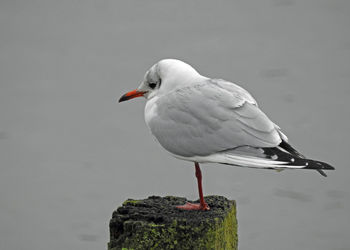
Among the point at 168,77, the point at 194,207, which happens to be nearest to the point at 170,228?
the point at 194,207

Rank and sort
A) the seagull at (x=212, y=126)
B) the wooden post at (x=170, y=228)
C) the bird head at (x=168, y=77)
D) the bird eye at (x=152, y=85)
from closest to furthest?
1. the wooden post at (x=170, y=228)
2. the seagull at (x=212, y=126)
3. the bird head at (x=168, y=77)
4. the bird eye at (x=152, y=85)

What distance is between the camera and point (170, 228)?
2.45 meters

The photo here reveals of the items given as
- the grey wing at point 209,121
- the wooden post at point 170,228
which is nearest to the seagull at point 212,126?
the grey wing at point 209,121

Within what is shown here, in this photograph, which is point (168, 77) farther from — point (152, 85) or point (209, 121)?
point (209, 121)

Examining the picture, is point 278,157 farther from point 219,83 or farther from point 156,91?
point 156,91

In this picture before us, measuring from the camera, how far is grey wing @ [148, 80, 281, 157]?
2594 millimetres

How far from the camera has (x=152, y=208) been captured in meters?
2.68

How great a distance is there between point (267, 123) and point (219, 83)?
0.33 metres

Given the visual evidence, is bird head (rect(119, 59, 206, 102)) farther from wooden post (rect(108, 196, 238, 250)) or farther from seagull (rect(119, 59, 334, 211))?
wooden post (rect(108, 196, 238, 250))

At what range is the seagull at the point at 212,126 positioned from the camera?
8.33 feet

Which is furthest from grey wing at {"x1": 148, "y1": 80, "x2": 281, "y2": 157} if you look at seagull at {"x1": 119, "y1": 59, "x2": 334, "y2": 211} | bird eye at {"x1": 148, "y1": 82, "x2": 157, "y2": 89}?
bird eye at {"x1": 148, "y1": 82, "x2": 157, "y2": 89}

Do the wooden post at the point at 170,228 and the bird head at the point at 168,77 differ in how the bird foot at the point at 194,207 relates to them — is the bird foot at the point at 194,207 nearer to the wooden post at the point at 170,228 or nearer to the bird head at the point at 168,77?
the wooden post at the point at 170,228

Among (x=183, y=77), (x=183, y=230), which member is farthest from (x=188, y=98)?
(x=183, y=230)

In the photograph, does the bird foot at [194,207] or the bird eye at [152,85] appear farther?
the bird eye at [152,85]
